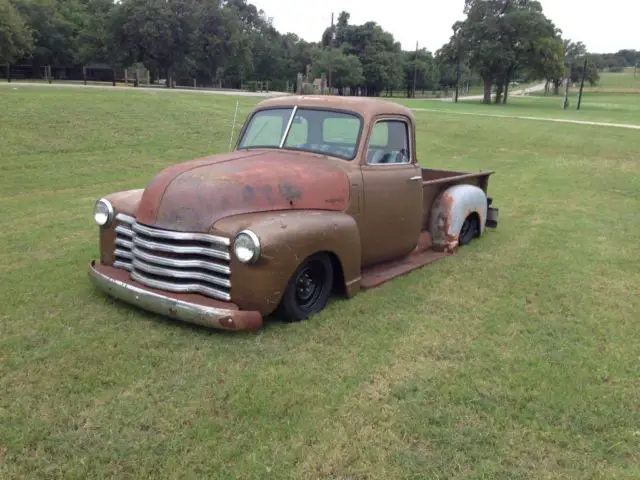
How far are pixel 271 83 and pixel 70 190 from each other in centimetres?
6999

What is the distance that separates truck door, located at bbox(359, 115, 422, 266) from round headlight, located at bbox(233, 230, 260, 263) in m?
1.48

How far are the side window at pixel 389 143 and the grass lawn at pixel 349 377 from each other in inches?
48.8

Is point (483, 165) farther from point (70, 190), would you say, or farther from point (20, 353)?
point (20, 353)

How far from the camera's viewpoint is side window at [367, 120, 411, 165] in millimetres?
5332

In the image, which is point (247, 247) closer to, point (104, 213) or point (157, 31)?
point (104, 213)

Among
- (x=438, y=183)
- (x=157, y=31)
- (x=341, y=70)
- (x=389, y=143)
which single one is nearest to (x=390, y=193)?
(x=389, y=143)

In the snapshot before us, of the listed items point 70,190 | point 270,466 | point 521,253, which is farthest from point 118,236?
point 70,190

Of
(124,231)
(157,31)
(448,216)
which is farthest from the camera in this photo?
(157,31)

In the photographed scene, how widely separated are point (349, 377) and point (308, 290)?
1.08 metres

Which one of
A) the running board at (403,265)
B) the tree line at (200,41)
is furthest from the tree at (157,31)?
the running board at (403,265)

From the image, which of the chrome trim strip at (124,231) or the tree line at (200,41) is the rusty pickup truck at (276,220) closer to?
the chrome trim strip at (124,231)

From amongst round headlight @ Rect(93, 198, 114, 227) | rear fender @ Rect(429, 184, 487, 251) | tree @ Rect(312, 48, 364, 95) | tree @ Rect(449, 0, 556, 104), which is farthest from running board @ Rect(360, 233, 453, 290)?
tree @ Rect(312, 48, 364, 95)

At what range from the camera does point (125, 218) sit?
4582 mm

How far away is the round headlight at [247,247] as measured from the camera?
3850 millimetres
